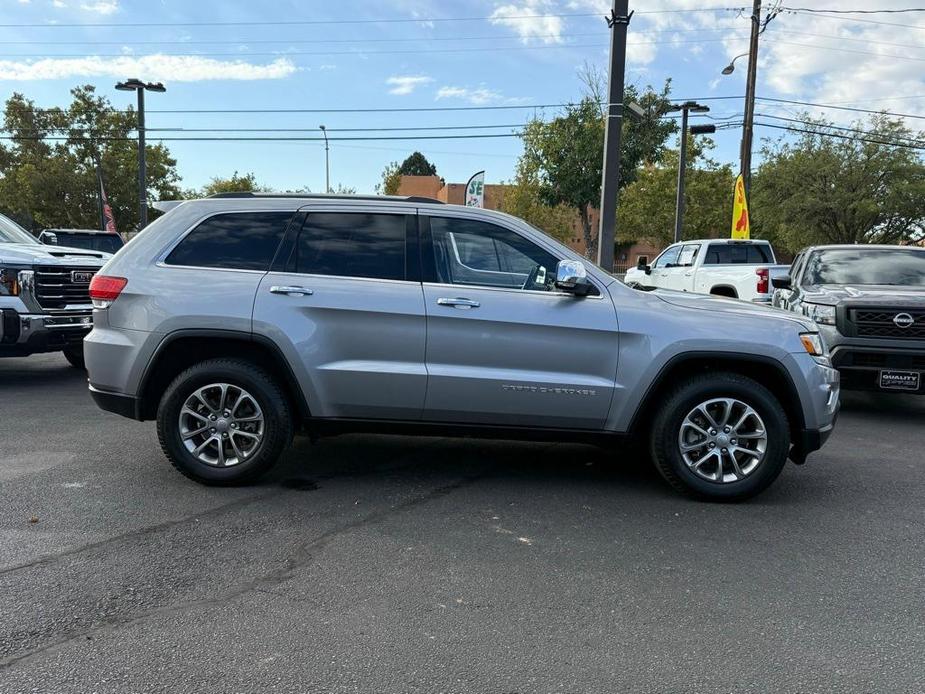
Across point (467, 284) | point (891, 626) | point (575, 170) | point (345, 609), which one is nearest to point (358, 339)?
point (467, 284)

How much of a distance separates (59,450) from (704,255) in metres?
12.0

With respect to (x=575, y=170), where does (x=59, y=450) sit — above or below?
below

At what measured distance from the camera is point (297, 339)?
4.62 metres

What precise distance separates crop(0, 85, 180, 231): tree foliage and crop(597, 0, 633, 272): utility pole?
1399 inches

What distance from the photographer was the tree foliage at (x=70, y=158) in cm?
3812

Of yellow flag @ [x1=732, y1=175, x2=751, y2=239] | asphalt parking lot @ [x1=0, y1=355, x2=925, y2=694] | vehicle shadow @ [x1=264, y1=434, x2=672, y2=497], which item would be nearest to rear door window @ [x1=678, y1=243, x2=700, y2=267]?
yellow flag @ [x1=732, y1=175, x2=751, y2=239]

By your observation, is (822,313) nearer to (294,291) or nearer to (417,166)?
(294,291)

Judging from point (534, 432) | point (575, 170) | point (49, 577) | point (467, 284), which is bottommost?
point (49, 577)

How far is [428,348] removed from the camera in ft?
15.2

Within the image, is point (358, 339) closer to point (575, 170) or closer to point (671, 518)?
point (671, 518)

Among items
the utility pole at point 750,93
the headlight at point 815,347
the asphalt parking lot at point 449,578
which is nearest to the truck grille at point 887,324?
the asphalt parking lot at point 449,578

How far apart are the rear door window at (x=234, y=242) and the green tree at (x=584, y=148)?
17887mm

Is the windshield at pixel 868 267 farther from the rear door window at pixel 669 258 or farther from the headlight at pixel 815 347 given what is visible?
the rear door window at pixel 669 258

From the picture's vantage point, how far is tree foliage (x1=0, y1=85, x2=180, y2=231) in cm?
3812
